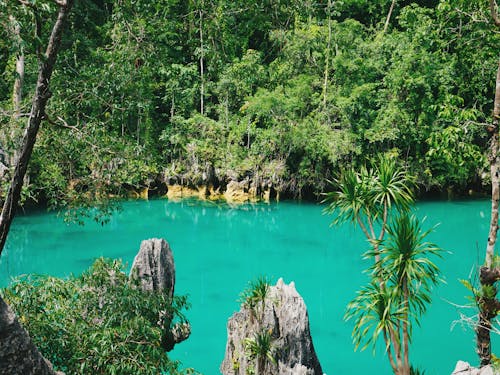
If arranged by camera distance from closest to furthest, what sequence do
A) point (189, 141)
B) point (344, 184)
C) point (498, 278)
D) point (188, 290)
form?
point (498, 278) < point (344, 184) < point (188, 290) < point (189, 141)

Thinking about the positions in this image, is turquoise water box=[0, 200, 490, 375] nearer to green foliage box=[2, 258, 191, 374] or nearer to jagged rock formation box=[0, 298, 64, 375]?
green foliage box=[2, 258, 191, 374]

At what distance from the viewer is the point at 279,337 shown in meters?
5.88

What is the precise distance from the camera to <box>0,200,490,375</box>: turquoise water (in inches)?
300

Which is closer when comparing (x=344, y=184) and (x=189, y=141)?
(x=344, y=184)

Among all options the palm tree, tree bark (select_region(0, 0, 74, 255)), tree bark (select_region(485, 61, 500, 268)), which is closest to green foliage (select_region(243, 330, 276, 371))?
the palm tree

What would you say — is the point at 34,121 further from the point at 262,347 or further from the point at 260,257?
the point at 260,257

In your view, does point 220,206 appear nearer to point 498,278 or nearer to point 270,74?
point 270,74

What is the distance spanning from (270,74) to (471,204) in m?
8.97

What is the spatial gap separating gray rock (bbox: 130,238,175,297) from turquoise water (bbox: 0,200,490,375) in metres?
0.67

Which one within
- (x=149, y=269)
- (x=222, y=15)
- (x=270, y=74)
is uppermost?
(x=270, y=74)

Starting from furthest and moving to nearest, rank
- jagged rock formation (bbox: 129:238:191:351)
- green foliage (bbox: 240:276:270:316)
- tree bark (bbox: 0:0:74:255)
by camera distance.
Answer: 1. jagged rock formation (bbox: 129:238:191:351)
2. green foliage (bbox: 240:276:270:316)
3. tree bark (bbox: 0:0:74:255)

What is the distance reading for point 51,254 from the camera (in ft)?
40.4

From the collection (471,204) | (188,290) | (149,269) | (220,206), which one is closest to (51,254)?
(188,290)

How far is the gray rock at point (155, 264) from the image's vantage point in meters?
7.65
